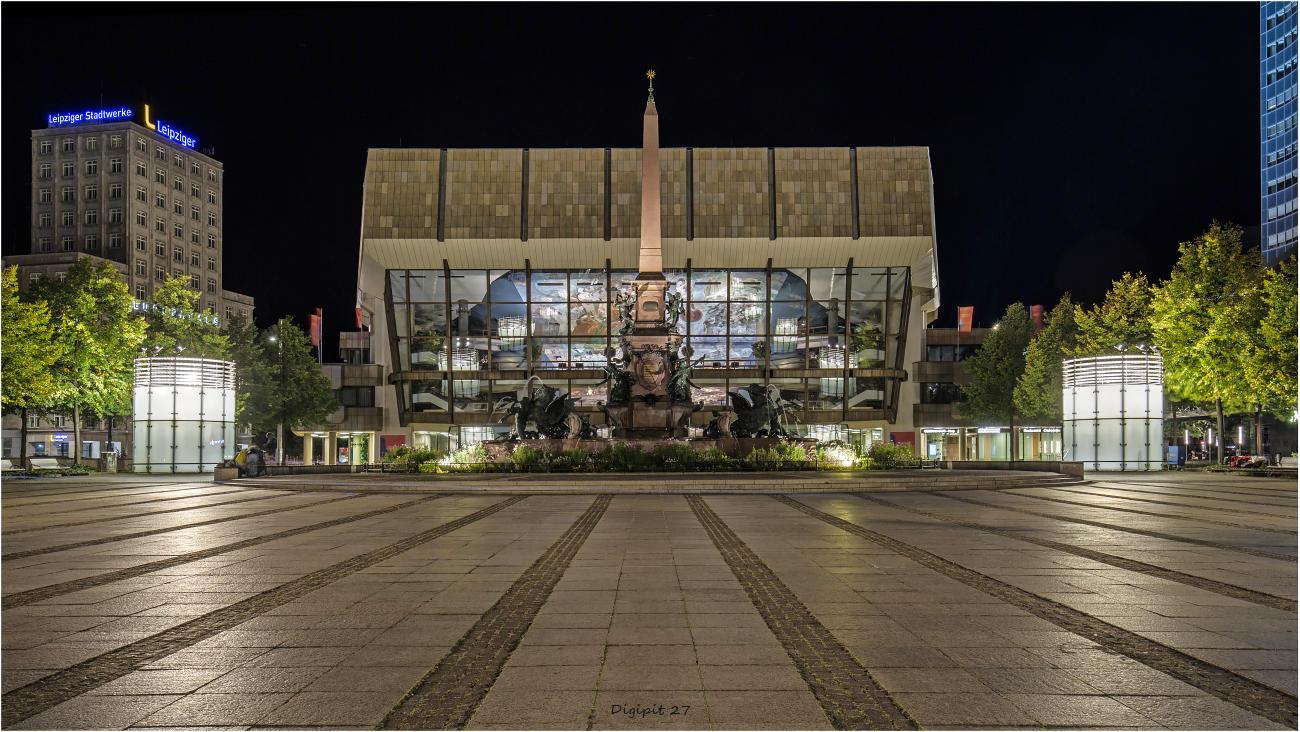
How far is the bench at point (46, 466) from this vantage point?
39.0 meters

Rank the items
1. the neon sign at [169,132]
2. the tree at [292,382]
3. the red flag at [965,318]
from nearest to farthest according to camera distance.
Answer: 1. the tree at [292,382]
2. the red flag at [965,318]
3. the neon sign at [169,132]

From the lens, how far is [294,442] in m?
77.4

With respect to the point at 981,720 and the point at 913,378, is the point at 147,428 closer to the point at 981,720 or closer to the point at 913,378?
the point at 981,720

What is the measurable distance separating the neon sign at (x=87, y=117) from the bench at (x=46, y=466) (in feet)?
231

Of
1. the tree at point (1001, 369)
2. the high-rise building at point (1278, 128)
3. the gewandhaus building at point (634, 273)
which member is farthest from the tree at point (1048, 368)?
the high-rise building at point (1278, 128)

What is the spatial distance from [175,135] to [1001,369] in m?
93.3

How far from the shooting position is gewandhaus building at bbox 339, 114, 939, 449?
59.6 m

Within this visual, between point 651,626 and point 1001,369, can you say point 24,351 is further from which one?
point 1001,369

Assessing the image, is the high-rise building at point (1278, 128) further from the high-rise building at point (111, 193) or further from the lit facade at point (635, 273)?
the high-rise building at point (111, 193)

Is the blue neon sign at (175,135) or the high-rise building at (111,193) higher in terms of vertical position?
the blue neon sign at (175,135)

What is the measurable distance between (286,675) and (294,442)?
77.2 metres

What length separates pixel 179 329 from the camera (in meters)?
45.8

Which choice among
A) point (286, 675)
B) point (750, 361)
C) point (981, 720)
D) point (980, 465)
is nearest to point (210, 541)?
point (286, 675)

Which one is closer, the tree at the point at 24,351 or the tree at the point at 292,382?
the tree at the point at 24,351
